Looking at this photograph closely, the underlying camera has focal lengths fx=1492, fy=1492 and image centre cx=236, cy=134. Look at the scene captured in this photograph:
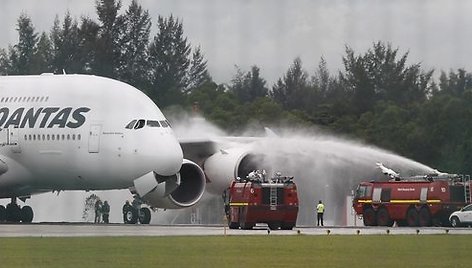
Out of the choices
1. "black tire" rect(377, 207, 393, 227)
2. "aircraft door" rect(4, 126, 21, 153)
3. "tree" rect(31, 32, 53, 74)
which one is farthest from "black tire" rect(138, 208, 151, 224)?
"black tire" rect(377, 207, 393, 227)

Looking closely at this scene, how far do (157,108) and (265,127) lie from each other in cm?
897

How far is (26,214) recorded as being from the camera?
61.4 metres

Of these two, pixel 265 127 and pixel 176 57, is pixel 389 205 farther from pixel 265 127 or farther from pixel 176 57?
pixel 176 57

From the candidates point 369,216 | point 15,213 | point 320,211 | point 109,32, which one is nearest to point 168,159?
point 109,32

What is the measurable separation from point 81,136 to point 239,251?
2108 centimetres

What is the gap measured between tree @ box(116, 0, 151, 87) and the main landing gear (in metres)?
14.0

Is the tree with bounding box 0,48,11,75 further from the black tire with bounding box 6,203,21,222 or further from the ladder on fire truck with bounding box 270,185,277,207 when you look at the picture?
the ladder on fire truck with bounding box 270,185,277,207

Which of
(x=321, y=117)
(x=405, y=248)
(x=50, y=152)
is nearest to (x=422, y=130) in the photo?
(x=321, y=117)

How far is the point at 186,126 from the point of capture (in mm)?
62312

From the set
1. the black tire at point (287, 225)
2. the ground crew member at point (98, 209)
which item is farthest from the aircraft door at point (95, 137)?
the black tire at point (287, 225)

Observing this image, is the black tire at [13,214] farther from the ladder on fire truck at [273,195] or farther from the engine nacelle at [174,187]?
the ladder on fire truck at [273,195]

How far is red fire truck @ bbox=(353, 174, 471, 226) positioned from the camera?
200 ft

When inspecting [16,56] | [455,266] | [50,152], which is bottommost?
[455,266]

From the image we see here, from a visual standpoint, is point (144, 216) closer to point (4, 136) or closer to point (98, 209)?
point (98, 209)
